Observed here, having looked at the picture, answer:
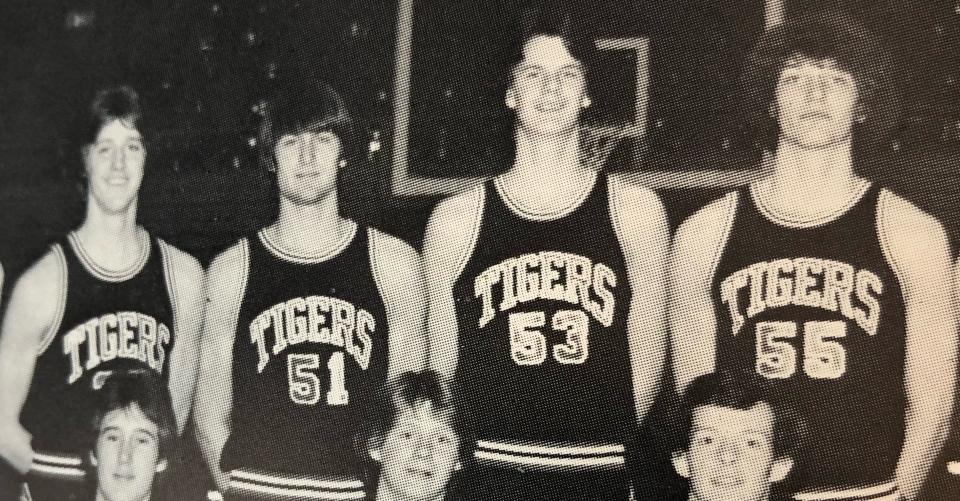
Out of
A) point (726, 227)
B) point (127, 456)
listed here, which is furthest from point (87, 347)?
point (726, 227)

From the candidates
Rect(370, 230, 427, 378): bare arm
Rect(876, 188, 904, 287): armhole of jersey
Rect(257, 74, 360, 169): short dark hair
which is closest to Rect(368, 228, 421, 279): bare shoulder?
Rect(370, 230, 427, 378): bare arm

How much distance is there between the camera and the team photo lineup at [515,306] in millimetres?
718

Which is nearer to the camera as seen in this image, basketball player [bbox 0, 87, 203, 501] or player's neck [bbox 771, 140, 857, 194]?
player's neck [bbox 771, 140, 857, 194]

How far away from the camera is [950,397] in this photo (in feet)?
2.30

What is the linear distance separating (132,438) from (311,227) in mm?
316

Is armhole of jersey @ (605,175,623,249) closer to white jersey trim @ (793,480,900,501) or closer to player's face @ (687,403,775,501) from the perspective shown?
player's face @ (687,403,775,501)

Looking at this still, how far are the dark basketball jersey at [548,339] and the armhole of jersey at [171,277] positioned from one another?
1.11ft

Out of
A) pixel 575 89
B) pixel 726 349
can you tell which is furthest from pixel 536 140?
pixel 726 349

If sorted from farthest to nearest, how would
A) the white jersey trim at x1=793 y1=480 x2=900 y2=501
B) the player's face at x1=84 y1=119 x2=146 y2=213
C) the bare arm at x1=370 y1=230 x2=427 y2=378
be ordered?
the player's face at x1=84 y1=119 x2=146 y2=213 < the bare arm at x1=370 y1=230 x2=427 y2=378 < the white jersey trim at x1=793 y1=480 x2=900 y2=501

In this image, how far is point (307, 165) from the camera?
33.6 inches

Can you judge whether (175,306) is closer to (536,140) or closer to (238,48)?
(238,48)

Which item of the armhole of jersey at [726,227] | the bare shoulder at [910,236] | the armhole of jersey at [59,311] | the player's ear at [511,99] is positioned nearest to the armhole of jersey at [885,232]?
the bare shoulder at [910,236]

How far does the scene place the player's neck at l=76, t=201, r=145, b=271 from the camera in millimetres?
896

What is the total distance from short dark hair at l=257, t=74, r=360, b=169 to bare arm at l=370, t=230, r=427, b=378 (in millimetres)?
117
